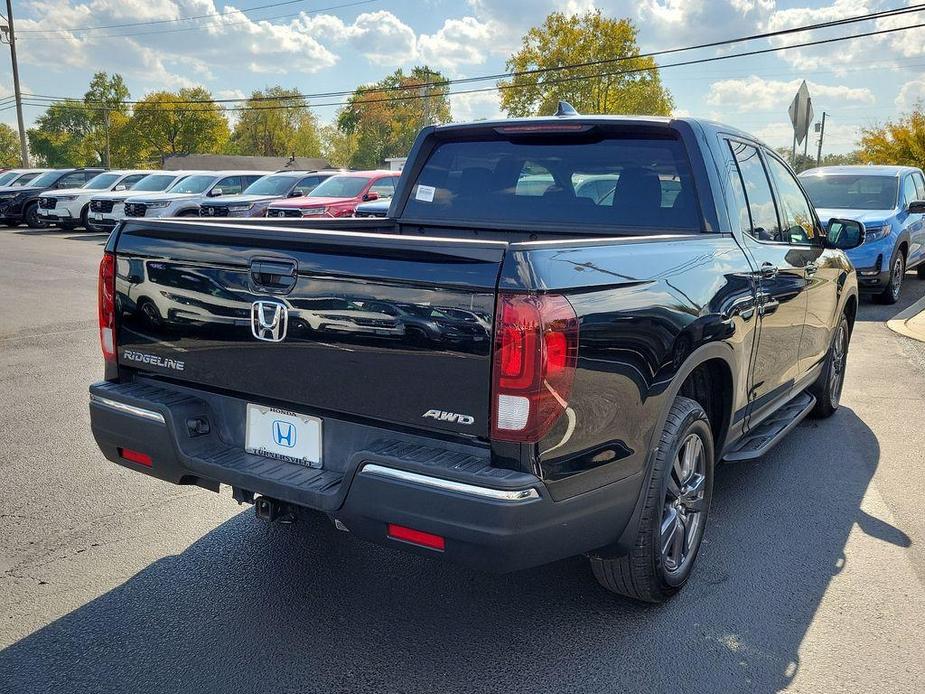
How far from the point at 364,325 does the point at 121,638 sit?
4.89 feet

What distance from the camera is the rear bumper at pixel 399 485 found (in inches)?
99.3

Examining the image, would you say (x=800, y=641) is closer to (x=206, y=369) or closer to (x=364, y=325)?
(x=364, y=325)

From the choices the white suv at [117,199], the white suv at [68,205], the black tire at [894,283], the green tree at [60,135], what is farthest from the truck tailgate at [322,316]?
the green tree at [60,135]

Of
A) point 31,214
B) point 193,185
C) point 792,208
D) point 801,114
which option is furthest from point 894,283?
point 31,214

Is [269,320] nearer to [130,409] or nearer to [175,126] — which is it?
[130,409]

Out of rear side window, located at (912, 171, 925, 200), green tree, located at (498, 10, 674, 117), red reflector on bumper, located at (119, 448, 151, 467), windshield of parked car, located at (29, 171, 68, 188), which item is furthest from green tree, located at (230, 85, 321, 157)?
red reflector on bumper, located at (119, 448, 151, 467)

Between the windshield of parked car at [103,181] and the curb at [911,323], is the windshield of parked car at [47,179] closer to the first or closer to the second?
the windshield of parked car at [103,181]

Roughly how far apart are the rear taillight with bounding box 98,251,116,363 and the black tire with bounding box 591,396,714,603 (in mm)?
2147

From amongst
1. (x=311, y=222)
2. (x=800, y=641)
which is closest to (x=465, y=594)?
(x=800, y=641)

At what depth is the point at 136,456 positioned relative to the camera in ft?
10.7

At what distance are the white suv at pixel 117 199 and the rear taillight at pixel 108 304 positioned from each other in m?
19.4

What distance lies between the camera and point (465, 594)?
3.44 m

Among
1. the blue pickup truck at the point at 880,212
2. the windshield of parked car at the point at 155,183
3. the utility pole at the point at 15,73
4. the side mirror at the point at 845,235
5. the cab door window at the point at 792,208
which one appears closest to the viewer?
the cab door window at the point at 792,208

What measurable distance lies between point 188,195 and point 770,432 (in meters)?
19.1
